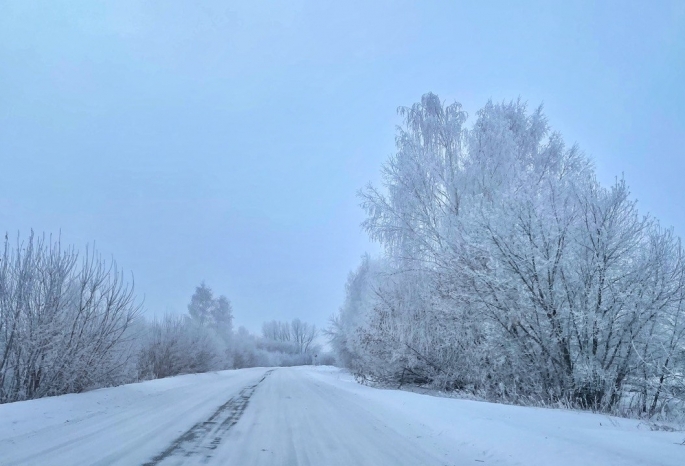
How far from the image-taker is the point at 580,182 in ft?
34.9

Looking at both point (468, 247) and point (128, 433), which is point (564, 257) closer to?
point (468, 247)

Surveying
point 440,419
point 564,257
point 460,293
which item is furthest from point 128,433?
point 564,257

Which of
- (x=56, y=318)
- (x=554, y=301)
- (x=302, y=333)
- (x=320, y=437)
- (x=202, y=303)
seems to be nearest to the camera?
(x=320, y=437)

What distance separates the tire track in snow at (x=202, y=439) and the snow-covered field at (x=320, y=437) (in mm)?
14

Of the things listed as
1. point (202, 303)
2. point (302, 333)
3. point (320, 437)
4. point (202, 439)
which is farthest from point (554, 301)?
point (302, 333)

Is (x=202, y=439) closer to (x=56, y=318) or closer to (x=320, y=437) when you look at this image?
(x=320, y=437)

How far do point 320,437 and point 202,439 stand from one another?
5.34 ft

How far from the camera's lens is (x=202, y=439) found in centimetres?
604

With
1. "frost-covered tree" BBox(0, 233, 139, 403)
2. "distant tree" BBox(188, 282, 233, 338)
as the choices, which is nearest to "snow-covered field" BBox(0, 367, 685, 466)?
"frost-covered tree" BBox(0, 233, 139, 403)

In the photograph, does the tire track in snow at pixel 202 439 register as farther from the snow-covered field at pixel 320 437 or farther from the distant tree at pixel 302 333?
the distant tree at pixel 302 333

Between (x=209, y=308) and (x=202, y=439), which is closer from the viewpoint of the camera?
(x=202, y=439)

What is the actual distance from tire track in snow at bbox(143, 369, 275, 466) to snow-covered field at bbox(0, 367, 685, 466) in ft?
0.05

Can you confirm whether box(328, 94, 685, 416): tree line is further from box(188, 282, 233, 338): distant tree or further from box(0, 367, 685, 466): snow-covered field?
box(188, 282, 233, 338): distant tree

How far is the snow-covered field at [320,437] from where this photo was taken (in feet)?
15.8
